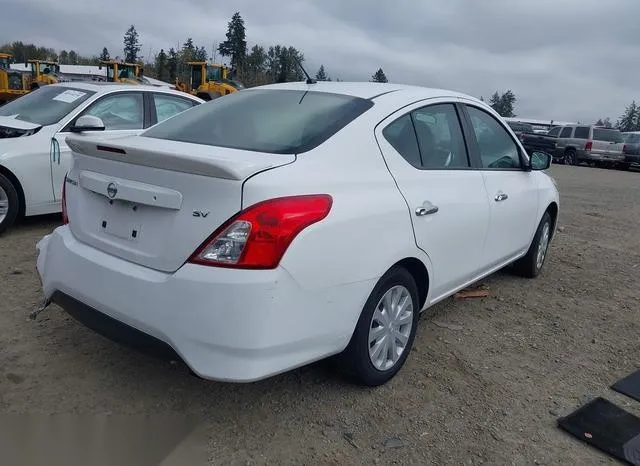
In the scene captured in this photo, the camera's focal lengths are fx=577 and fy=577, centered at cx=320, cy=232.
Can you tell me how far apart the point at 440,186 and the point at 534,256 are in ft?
7.29

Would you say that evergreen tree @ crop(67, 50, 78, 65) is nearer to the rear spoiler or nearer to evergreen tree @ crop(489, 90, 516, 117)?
evergreen tree @ crop(489, 90, 516, 117)

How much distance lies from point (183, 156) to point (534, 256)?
3.79m

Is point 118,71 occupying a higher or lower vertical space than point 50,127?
higher

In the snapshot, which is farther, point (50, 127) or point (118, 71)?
point (118, 71)

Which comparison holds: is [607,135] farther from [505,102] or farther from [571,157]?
[505,102]

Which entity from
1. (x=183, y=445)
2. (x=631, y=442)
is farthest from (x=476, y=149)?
(x=183, y=445)

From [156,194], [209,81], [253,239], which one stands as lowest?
[253,239]

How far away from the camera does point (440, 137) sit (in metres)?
3.74

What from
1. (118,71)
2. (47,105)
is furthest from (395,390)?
(118,71)

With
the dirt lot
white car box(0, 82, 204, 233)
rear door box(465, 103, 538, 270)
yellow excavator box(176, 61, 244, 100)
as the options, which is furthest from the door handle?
yellow excavator box(176, 61, 244, 100)

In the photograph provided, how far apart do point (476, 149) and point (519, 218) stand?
0.85 meters

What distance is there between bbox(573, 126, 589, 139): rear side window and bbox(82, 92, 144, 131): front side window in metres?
21.8

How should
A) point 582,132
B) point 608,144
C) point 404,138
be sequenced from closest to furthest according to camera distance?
point 404,138
point 608,144
point 582,132

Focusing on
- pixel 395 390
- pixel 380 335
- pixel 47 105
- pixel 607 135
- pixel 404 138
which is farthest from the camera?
pixel 607 135
